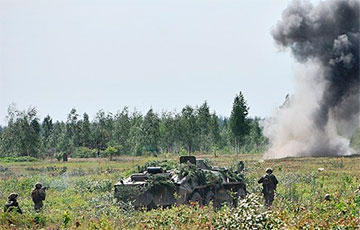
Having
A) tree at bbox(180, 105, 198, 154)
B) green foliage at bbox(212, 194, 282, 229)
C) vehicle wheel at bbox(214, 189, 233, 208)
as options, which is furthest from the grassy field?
tree at bbox(180, 105, 198, 154)

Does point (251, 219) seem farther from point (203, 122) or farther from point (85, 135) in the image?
point (85, 135)

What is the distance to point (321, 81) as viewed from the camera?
64688 millimetres

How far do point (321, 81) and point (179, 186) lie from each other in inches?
1926

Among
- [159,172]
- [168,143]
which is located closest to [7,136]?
[168,143]

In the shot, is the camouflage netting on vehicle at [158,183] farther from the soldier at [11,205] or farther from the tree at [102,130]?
the tree at [102,130]

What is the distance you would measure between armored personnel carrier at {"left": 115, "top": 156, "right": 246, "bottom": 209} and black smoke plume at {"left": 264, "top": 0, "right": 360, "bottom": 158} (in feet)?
137

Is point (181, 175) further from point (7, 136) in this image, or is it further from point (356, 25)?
point (7, 136)

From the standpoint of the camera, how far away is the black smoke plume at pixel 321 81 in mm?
63656

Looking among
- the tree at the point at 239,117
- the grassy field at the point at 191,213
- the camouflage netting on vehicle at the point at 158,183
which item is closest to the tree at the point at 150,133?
the tree at the point at 239,117

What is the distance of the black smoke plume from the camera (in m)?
63.7

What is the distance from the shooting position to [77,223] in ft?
45.2

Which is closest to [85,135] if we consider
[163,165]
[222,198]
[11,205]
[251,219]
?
[163,165]

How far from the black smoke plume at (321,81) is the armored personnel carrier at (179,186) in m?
41.8

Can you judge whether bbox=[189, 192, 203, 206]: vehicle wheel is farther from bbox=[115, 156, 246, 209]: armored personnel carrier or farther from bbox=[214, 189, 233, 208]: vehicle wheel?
bbox=[214, 189, 233, 208]: vehicle wheel
